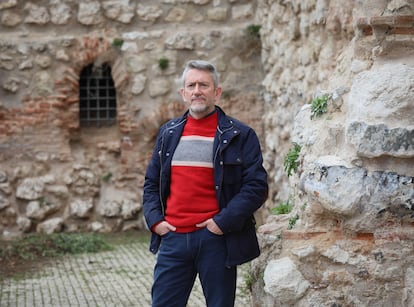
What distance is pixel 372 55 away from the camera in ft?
13.3

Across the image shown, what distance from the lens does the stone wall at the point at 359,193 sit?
12.3ft

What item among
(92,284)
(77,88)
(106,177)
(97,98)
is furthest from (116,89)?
(92,284)

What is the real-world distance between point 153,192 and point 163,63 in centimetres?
597

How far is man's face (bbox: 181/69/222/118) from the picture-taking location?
3.93m

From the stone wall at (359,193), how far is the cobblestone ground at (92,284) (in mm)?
2015

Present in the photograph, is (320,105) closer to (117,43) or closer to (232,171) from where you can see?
(232,171)

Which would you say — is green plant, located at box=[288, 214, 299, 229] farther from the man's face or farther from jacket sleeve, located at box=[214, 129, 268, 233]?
the man's face

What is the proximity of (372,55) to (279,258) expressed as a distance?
1203 mm

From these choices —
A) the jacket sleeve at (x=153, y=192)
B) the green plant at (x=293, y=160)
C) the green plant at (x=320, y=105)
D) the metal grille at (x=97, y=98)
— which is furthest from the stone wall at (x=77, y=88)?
the jacket sleeve at (x=153, y=192)

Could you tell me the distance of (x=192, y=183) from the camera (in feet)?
12.7

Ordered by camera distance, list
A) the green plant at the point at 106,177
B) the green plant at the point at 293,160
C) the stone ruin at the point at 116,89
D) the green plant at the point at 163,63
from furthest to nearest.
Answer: the green plant at the point at 106,177 → the green plant at the point at 163,63 → the stone ruin at the point at 116,89 → the green plant at the point at 293,160

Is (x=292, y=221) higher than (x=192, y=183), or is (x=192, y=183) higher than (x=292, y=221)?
(x=192, y=183)

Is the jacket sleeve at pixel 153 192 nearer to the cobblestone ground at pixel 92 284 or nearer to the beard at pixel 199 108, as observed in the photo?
the beard at pixel 199 108

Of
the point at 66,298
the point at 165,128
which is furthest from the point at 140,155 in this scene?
the point at 165,128
